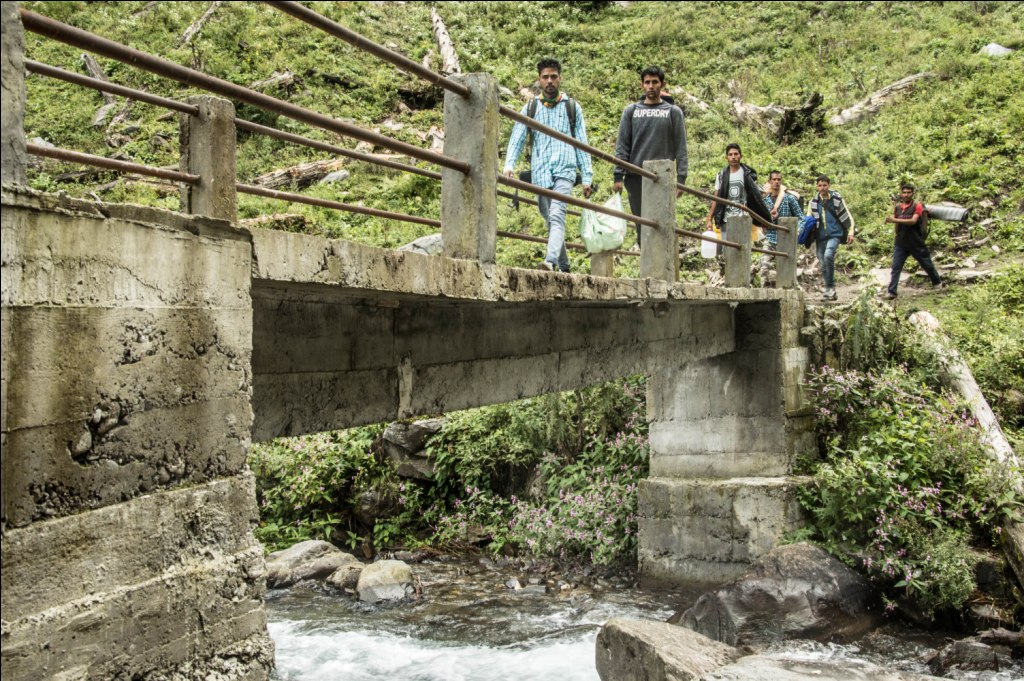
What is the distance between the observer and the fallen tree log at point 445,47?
22.9 metres

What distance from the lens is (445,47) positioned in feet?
78.4

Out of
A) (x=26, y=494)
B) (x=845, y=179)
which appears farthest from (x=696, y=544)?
(x=845, y=179)

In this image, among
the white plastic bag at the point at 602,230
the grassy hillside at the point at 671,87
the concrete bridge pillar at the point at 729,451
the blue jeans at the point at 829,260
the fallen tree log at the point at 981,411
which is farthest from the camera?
the grassy hillside at the point at 671,87

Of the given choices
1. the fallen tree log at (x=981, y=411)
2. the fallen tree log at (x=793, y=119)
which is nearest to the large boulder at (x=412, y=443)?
the fallen tree log at (x=981, y=411)

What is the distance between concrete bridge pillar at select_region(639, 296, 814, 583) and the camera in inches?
359

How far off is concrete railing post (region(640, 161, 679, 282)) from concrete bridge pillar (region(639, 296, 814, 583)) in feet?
8.91

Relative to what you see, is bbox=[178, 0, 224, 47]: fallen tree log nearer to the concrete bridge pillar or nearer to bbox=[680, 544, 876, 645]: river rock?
the concrete bridge pillar

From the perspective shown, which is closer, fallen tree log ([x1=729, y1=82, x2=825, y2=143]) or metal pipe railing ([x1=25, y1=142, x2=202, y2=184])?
metal pipe railing ([x1=25, y1=142, x2=202, y2=184])

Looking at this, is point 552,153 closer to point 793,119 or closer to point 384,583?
point 384,583

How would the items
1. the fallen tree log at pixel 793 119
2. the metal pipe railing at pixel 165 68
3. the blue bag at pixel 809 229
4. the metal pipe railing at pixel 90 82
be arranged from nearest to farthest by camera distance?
the metal pipe railing at pixel 165 68 → the metal pipe railing at pixel 90 82 → the blue bag at pixel 809 229 → the fallen tree log at pixel 793 119

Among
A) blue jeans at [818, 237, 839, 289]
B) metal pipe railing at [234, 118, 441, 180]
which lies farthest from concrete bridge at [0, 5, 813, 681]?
blue jeans at [818, 237, 839, 289]

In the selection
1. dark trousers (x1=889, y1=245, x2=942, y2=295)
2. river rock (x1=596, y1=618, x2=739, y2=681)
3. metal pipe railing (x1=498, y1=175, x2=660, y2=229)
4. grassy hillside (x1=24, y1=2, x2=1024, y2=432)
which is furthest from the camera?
grassy hillside (x1=24, y1=2, x2=1024, y2=432)

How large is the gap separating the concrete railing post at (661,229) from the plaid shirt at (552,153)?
61 centimetres

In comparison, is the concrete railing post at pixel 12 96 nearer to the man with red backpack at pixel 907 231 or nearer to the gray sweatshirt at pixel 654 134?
the gray sweatshirt at pixel 654 134
